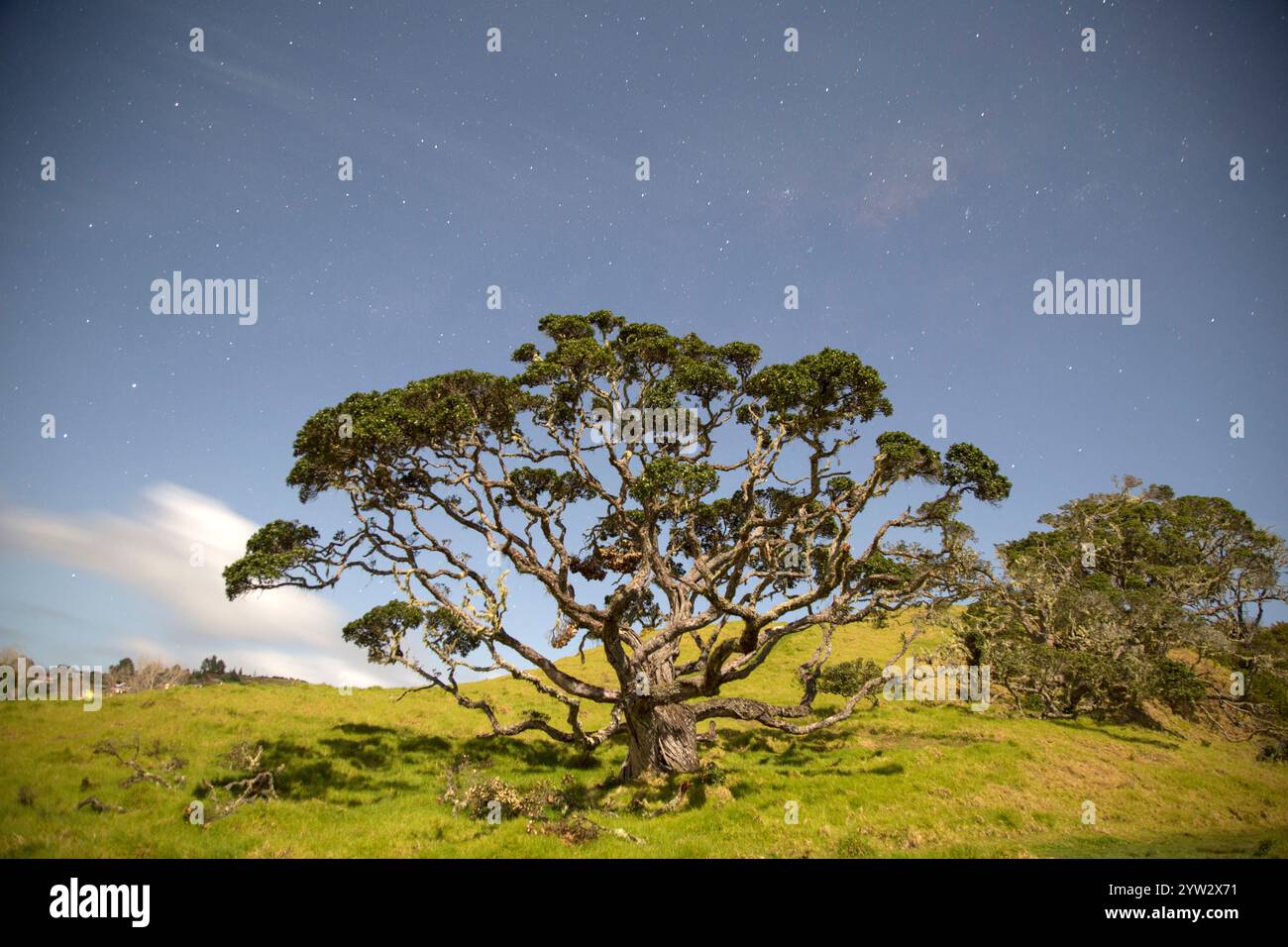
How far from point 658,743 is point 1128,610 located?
137 feet

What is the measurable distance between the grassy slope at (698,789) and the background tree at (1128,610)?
4.10m

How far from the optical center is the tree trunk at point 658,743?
2372 centimetres

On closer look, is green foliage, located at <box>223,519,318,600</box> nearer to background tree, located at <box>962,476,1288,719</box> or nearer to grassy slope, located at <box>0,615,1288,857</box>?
grassy slope, located at <box>0,615,1288,857</box>

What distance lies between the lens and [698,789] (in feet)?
71.1

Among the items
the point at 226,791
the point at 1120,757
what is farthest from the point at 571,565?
the point at 1120,757

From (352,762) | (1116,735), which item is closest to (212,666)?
(352,762)

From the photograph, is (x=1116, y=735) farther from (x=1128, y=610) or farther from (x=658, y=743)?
(x=658, y=743)

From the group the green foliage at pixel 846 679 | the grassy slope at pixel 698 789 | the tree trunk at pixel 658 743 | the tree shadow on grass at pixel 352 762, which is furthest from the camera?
the green foliage at pixel 846 679

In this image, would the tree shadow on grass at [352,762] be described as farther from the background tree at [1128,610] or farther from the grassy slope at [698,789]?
the background tree at [1128,610]

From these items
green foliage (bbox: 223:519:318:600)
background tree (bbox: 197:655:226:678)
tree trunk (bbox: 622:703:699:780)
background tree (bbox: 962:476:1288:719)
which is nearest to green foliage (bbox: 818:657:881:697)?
background tree (bbox: 962:476:1288:719)

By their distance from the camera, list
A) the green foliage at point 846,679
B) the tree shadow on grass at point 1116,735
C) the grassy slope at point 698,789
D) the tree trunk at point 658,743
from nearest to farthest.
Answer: the grassy slope at point 698,789 < the tree trunk at point 658,743 < the tree shadow on grass at point 1116,735 < the green foliage at point 846,679

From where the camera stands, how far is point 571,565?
2653 centimetres

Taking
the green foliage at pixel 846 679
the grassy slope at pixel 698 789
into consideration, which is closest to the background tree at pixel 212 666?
the grassy slope at pixel 698 789
